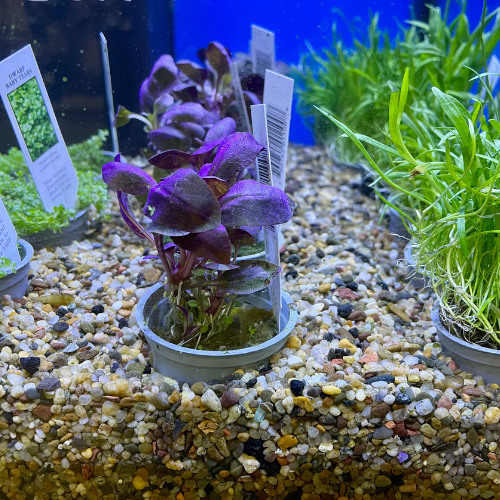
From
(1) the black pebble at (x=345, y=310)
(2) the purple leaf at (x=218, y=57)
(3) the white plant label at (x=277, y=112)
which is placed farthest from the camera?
(2) the purple leaf at (x=218, y=57)

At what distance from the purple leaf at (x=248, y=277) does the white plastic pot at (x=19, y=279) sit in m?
0.59

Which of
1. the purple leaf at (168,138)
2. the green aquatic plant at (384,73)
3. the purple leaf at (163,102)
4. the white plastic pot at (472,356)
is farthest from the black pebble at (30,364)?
the green aquatic plant at (384,73)

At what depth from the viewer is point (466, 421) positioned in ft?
3.03

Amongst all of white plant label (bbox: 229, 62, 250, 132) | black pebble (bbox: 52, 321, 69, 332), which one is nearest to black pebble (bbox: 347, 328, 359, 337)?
black pebble (bbox: 52, 321, 69, 332)

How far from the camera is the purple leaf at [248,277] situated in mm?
916

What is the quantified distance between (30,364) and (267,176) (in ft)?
1.99

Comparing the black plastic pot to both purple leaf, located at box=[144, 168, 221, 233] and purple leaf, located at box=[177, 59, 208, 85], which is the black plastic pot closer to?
purple leaf, located at box=[177, 59, 208, 85]

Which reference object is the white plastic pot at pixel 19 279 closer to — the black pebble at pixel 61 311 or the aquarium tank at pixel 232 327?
the aquarium tank at pixel 232 327

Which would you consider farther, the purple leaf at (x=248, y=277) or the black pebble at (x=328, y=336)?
the black pebble at (x=328, y=336)

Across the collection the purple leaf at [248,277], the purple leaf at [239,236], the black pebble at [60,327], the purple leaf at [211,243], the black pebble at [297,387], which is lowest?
the black pebble at [60,327]

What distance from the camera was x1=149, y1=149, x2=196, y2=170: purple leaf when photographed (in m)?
0.98

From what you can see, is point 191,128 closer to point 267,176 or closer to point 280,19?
point 267,176

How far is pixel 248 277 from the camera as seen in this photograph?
932mm

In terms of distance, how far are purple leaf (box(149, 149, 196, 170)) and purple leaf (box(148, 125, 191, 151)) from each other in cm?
49
